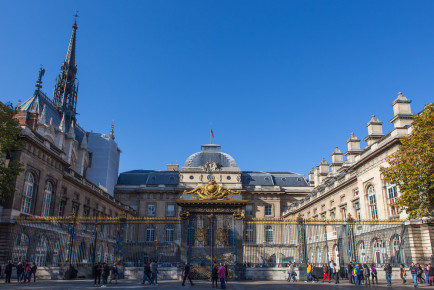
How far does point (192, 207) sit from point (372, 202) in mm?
15719

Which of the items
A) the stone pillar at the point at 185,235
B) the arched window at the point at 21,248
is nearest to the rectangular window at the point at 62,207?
the arched window at the point at 21,248

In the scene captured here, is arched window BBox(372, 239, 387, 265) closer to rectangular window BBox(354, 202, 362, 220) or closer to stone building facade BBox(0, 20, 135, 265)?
rectangular window BBox(354, 202, 362, 220)

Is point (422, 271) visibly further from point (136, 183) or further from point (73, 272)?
point (136, 183)

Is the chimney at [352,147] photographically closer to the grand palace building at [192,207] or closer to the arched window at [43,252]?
the grand palace building at [192,207]

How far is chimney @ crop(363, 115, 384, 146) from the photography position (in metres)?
30.8

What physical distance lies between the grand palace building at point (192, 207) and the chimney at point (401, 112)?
2.7 inches

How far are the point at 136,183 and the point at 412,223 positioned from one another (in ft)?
152

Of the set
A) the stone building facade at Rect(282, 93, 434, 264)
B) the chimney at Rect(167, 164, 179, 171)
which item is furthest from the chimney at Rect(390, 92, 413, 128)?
the chimney at Rect(167, 164, 179, 171)

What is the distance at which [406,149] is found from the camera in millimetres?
19984

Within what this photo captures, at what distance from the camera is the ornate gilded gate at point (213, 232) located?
19375 mm

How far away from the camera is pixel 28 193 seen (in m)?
25.6

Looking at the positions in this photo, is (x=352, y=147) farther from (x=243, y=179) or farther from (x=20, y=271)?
(x=20, y=271)

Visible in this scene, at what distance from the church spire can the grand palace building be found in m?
0.18

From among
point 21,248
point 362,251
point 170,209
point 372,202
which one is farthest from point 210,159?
point 21,248
